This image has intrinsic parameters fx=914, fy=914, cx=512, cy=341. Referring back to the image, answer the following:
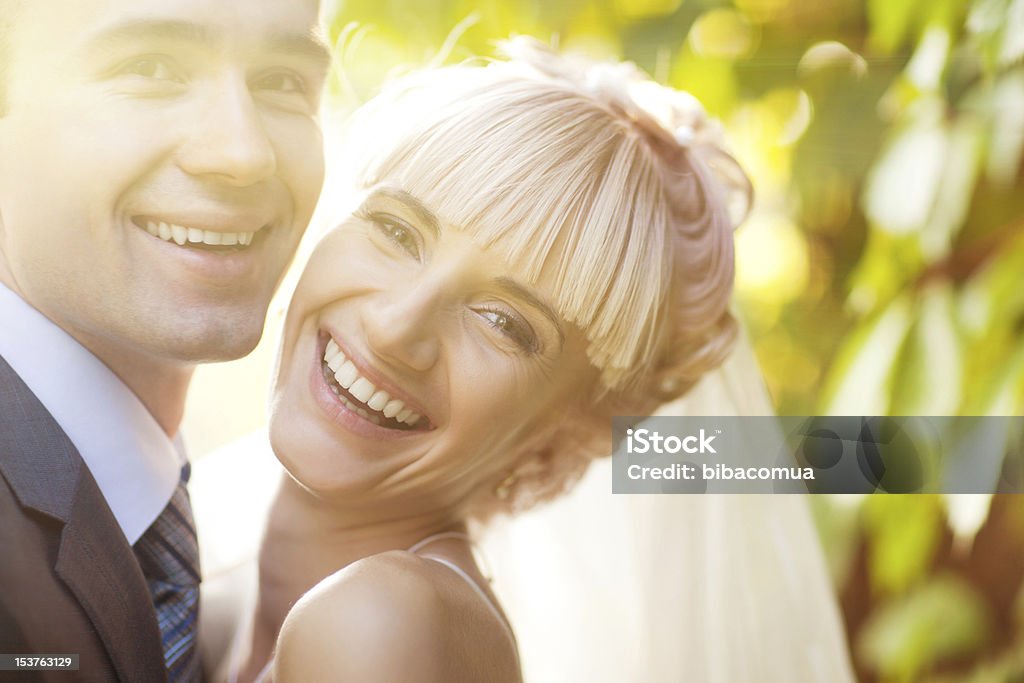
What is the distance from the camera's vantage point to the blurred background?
106cm

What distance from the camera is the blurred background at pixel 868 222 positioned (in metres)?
1.06

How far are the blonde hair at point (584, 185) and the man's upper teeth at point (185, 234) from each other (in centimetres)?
16

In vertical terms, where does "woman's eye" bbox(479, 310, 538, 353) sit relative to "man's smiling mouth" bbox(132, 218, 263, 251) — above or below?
below

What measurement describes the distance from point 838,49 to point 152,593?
0.98 metres

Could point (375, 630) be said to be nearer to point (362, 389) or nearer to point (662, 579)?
point (362, 389)

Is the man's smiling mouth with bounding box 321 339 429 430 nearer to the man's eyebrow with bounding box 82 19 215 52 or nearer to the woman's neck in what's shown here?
the woman's neck

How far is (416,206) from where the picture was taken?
899 mm

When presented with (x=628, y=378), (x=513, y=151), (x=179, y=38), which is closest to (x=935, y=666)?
(x=628, y=378)

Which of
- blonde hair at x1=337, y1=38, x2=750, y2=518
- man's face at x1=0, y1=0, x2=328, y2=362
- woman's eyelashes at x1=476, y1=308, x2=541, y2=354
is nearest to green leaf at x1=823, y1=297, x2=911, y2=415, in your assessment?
blonde hair at x1=337, y1=38, x2=750, y2=518

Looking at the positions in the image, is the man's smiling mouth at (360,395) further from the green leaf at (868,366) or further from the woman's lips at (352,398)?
the green leaf at (868,366)

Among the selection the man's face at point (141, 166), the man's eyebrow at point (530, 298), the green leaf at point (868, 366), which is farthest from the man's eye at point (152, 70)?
the green leaf at point (868, 366)

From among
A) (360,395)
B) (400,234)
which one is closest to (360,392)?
(360,395)

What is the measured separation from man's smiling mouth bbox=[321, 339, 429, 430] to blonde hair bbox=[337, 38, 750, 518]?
18 cm

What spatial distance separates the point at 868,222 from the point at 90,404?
3.04 feet
